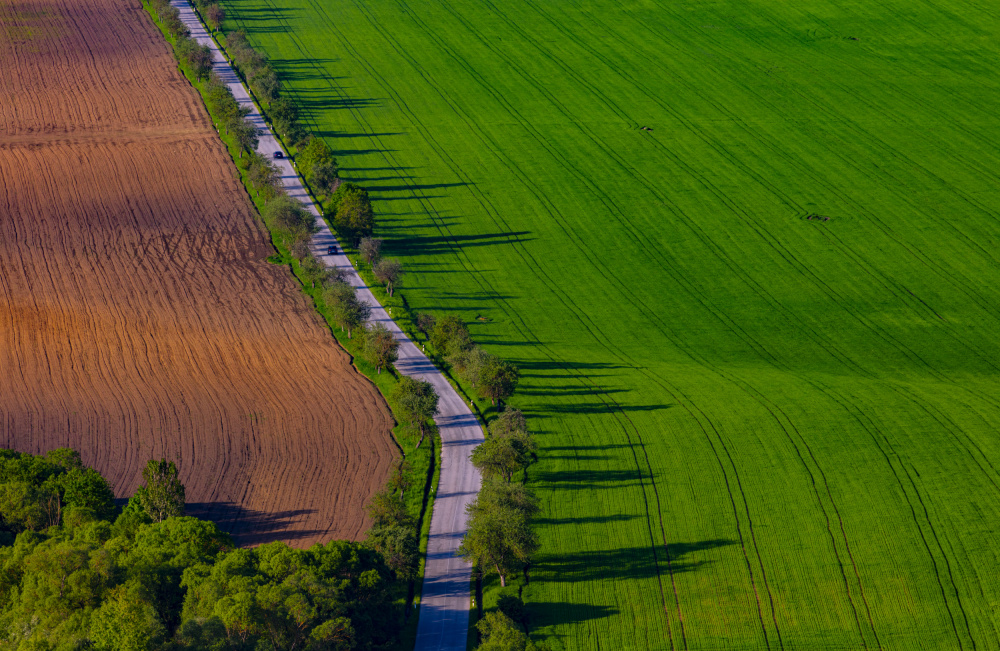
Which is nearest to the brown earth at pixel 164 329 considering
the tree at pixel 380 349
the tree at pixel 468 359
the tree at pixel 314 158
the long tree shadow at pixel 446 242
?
the tree at pixel 380 349

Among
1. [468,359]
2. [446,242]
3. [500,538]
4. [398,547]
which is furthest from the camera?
[446,242]

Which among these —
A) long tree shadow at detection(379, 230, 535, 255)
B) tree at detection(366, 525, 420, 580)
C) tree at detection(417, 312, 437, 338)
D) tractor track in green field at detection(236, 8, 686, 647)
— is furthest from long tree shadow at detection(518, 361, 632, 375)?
tree at detection(366, 525, 420, 580)

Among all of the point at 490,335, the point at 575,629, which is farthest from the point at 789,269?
the point at 575,629

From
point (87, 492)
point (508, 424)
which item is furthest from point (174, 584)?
point (508, 424)

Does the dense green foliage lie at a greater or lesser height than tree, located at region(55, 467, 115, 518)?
greater

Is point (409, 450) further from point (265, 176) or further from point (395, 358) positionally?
point (265, 176)

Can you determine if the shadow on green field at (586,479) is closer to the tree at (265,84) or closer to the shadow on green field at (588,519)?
the shadow on green field at (588,519)

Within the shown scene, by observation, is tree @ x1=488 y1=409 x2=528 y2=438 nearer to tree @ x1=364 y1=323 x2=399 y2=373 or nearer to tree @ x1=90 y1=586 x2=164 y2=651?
tree @ x1=364 y1=323 x2=399 y2=373
